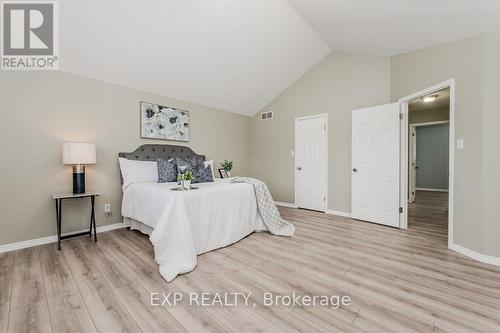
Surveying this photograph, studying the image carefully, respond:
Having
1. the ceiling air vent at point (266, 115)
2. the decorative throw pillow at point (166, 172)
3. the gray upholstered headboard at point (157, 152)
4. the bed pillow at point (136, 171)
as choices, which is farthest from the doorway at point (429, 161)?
the bed pillow at point (136, 171)

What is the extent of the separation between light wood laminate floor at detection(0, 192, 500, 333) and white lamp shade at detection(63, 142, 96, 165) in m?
1.08

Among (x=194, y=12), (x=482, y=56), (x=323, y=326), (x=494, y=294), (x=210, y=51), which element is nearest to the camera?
(x=323, y=326)

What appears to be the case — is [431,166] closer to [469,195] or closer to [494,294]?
[469,195]

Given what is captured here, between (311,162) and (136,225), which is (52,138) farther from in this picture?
(311,162)

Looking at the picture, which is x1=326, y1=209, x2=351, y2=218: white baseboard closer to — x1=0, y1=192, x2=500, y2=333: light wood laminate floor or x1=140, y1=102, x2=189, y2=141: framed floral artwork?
x1=0, y1=192, x2=500, y2=333: light wood laminate floor

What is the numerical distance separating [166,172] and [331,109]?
334cm

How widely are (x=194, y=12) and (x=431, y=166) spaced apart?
8706mm

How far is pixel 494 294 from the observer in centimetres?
178

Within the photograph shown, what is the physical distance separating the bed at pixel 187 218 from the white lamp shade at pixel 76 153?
0.67m

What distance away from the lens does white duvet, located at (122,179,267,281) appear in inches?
88.2

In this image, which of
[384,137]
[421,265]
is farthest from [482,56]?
[421,265]

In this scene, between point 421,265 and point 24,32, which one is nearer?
point 421,265

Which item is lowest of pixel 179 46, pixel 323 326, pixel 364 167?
pixel 323 326

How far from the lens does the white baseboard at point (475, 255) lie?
2324 mm
